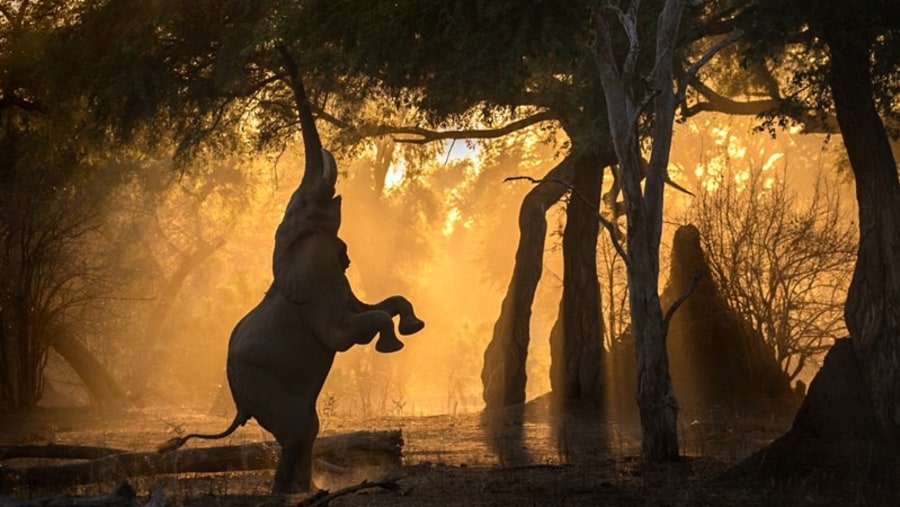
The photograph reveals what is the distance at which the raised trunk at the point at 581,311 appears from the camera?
2406 centimetres

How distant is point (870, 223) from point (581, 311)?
10475 mm

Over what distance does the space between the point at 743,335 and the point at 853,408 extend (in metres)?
10.0

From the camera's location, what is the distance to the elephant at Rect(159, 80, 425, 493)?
10609 mm

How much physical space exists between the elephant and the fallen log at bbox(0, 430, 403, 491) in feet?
6.88

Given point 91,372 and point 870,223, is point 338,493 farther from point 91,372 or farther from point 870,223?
Answer: point 91,372

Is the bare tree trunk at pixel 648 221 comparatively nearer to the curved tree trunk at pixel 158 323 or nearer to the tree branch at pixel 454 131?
the tree branch at pixel 454 131

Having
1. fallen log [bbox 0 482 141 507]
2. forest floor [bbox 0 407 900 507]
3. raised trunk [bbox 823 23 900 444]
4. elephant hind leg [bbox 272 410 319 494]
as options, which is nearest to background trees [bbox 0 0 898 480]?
raised trunk [bbox 823 23 900 444]

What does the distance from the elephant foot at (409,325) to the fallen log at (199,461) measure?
126 inches

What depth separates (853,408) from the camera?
11.7 meters

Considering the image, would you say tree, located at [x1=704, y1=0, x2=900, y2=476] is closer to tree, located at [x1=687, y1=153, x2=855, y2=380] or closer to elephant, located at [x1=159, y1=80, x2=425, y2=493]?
elephant, located at [x1=159, y1=80, x2=425, y2=493]

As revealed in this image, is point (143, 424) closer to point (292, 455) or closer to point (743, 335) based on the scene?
point (743, 335)

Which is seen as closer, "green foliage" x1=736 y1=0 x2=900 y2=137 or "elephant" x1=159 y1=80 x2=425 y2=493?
"elephant" x1=159 y1=80 x2=425 y2=493

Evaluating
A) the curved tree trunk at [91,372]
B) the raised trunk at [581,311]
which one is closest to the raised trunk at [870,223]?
the raised trunk at [581,311]

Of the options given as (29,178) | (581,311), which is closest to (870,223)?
(581,311)
